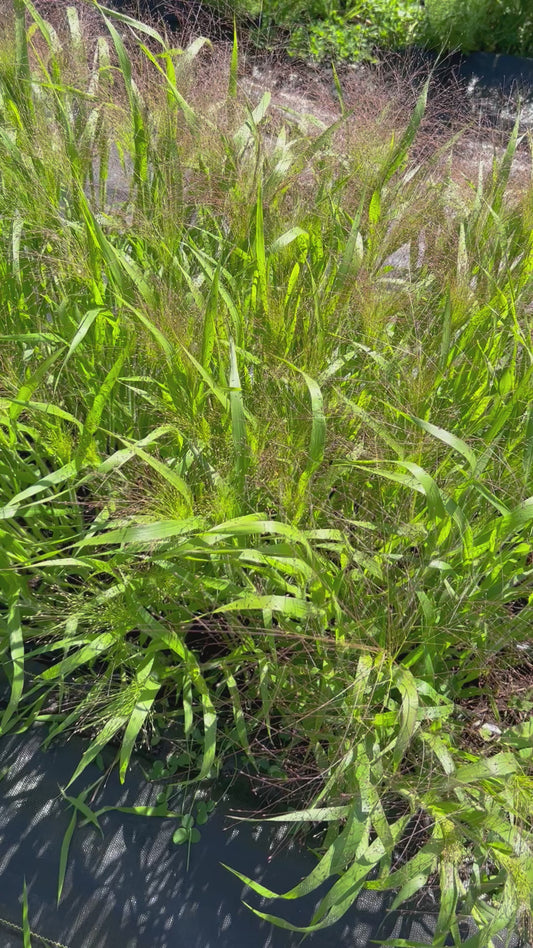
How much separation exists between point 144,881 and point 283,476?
58 cm

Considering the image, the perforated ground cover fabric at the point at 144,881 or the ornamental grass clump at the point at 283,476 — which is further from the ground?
the ornamental grass clump at the point at 283,476

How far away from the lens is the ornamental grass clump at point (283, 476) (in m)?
0.86

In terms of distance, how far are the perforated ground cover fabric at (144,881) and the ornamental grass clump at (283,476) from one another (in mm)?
64

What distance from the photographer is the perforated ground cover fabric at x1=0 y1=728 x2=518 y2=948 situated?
0.93m

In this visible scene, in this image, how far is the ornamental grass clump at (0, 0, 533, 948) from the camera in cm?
86

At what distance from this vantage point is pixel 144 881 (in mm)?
963

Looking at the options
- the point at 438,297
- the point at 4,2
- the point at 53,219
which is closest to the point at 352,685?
the point at 438,297

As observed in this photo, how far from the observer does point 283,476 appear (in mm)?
955

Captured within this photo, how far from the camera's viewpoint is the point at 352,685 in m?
0.86

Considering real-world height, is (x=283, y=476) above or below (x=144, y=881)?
above

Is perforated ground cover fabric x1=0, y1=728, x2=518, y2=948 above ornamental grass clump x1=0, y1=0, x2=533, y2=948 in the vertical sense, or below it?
below

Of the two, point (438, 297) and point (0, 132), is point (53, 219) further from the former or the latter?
point (438, 297)

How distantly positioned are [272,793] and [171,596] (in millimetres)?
327

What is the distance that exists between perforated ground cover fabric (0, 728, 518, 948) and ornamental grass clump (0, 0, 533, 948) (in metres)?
0.06
